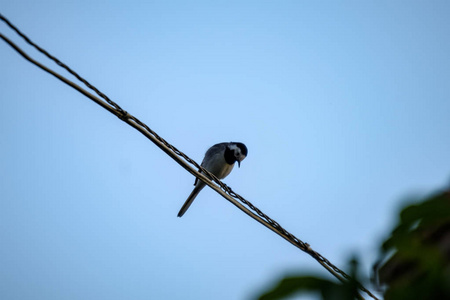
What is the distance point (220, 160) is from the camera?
870 cm

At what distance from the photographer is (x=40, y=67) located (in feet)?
7.54

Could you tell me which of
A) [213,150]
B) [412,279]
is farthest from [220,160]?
[412,279]

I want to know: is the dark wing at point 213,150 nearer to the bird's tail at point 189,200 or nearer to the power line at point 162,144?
the bird's tail at point 189,200

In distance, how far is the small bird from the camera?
8.62 metres

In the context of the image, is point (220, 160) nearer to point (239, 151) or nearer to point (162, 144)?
point (239, 151)

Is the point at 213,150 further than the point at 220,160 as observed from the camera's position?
Yes

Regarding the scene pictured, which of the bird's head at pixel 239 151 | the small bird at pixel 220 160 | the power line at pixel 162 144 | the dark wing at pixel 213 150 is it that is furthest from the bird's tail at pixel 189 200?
the power line at pixel 162 144

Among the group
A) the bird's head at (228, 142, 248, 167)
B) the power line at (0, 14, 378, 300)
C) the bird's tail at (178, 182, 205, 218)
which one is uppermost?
the bird's head at (228, 142, 248, 167)

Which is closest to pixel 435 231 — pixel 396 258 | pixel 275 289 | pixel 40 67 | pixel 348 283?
pixel 396 258

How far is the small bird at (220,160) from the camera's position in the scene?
862 centimetres

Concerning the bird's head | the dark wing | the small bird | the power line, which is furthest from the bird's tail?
the power line

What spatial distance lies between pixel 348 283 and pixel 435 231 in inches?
17.2

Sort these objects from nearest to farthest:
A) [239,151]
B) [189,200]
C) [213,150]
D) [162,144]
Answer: [162,144] → [189,200] → [239,151] → [213,150]

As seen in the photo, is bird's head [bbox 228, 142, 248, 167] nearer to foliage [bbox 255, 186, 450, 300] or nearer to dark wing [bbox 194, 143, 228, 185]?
dark wing [bbox 194, 143, 228, 185]
